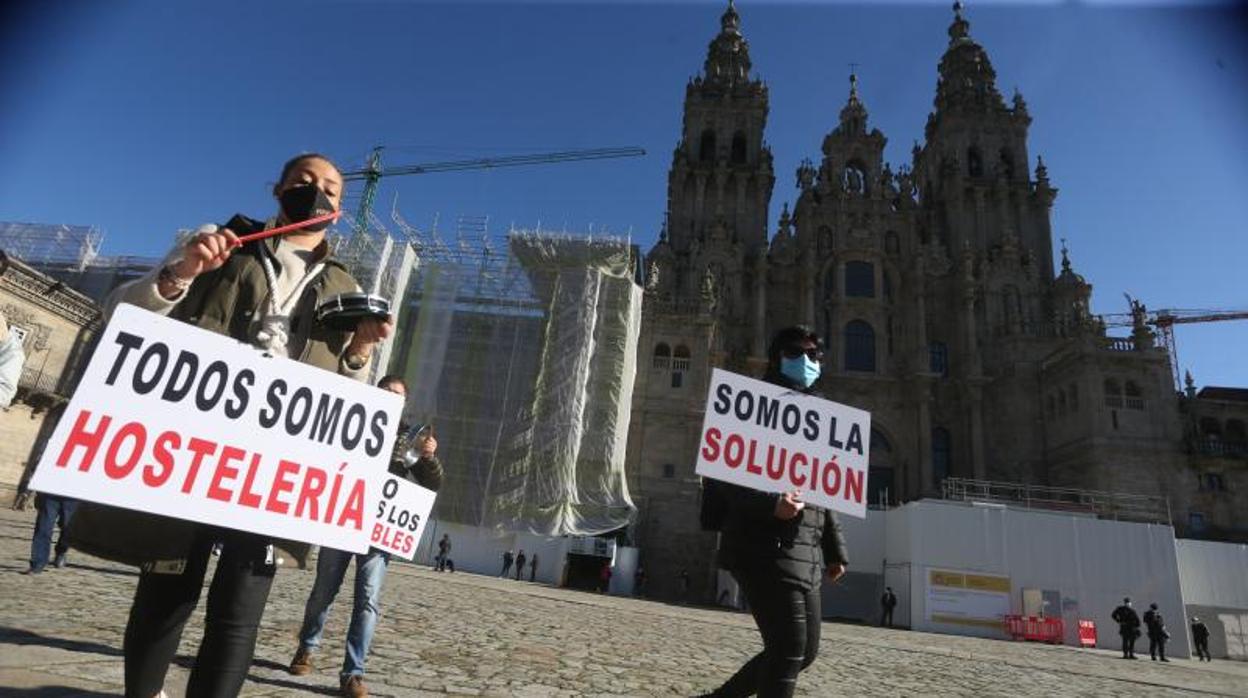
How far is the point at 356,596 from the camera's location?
4.12 metres

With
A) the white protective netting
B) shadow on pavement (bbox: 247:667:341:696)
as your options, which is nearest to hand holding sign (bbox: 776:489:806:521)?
shadow on pavement (bbox: 247:667:341:696)

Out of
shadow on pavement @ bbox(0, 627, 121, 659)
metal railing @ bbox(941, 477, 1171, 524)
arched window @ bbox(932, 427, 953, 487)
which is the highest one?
arched window @ bbox(932, 427, 953, 487)

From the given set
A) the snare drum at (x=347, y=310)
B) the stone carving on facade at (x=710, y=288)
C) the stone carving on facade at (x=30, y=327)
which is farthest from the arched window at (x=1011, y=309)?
the stone carving on facade at (x=30, y=327)

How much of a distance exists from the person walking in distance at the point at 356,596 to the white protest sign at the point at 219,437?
1398 millimetres

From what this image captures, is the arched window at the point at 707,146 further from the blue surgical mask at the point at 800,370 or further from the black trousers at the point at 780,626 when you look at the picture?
the black trousers at the point at 780,626

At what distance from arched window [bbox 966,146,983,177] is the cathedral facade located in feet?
0.42

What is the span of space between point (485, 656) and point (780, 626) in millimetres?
3516

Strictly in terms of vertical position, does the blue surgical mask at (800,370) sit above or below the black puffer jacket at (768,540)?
above

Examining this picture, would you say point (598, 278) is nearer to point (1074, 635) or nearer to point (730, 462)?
point (1074, 635)

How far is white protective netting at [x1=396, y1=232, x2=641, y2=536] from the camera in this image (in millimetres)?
25797

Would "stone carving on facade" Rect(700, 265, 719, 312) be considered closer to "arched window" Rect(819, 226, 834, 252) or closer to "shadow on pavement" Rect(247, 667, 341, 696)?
"arched window" Rect(819, 226, 834, 252)

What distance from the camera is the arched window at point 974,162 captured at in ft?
139

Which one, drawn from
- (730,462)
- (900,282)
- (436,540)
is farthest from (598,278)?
(730,462)

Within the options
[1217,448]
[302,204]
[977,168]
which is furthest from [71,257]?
[1217,448]
